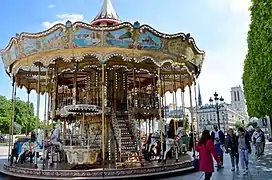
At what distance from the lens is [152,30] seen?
10.9 metres

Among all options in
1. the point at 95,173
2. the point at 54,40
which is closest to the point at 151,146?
the point at 95,173

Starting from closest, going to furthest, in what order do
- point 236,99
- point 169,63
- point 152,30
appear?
point 152,30, point 169,63, point 236,99

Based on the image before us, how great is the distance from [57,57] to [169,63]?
4.74m

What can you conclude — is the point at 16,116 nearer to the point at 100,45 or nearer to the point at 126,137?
the point at 126,137

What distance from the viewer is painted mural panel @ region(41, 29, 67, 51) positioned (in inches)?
418

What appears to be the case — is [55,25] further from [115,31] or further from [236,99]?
[236,99]

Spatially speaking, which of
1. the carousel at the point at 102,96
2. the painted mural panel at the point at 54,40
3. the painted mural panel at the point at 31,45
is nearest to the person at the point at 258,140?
the carousel at the point at 102,96

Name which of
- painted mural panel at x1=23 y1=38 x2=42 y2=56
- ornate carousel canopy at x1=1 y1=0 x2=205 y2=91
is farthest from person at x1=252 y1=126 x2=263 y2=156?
painted mural panel at x1=23 y1=38 x2=42 y2=56

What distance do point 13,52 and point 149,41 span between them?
578 cm

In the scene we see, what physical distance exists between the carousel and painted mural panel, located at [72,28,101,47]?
37 millimetres

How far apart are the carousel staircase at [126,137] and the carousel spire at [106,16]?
17.7 feet

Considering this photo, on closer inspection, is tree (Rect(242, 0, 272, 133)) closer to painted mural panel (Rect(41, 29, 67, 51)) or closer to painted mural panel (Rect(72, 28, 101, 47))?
painted mural panel (Rect(72, 28, 101, 47))

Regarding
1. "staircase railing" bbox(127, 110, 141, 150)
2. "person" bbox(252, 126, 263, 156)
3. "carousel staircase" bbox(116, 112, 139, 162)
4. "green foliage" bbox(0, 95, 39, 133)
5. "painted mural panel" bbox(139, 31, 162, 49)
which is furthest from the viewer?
"green foliage" bbox(0, 95, 39, 133)

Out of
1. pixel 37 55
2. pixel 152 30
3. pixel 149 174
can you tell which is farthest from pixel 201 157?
pixel 37 55
